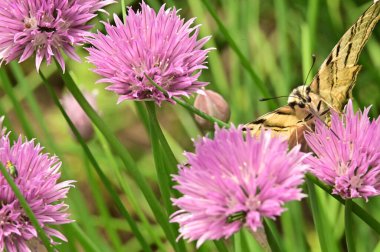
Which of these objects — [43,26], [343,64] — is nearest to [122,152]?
[43,26]

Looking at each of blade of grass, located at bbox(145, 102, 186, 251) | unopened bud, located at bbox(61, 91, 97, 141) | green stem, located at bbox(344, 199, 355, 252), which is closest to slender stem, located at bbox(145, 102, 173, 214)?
blade of grass, located at bbox(145, 102, 186, 251)

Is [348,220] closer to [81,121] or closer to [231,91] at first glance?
[81,121]

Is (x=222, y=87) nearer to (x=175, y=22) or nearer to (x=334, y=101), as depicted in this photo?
(x=334, y=101)

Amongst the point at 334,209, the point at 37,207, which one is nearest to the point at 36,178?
the point at 37,207

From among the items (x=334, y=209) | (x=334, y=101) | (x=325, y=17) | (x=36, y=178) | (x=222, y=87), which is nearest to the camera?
(x=36, y=178)

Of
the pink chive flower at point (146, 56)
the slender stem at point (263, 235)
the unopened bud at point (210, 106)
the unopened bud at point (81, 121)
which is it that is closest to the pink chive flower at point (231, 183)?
the slender stem at point (263, 235)

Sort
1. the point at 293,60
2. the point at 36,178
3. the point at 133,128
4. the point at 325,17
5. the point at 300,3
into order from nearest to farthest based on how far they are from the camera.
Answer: the point at 36,178 < the point at 300,3 < the point at 325,17 < the point at 293,60 < the point at 133,128
